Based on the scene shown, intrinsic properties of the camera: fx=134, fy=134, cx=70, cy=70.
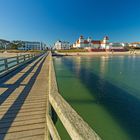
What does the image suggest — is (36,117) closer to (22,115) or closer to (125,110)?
(22,115)

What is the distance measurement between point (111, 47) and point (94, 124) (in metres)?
109

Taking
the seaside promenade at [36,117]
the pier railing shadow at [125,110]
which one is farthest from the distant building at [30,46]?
the seaside promenade at [36,117]

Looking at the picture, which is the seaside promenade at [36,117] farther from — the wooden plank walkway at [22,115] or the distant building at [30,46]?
the distant building at [30,46]

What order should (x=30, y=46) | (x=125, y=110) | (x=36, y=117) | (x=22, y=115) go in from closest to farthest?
1. (x=36, y=117)
2. (x=22, y=115)
3. (x=125, y=110)
4. (x=30, y=46)

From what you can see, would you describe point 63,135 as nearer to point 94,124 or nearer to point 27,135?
point 94,124

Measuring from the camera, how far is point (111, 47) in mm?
107500

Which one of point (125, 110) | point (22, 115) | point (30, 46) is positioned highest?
point (30, 46)

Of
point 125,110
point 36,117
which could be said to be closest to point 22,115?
point 36,117

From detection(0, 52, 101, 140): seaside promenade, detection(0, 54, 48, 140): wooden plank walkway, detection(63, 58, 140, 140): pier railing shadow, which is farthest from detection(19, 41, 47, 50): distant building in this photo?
detection(0, 52, 101, 140): seaside promenade

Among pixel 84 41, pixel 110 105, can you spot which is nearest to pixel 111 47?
pixel 84 41

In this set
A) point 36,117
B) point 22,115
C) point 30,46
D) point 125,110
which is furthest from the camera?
point 30,46

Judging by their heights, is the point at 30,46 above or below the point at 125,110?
above

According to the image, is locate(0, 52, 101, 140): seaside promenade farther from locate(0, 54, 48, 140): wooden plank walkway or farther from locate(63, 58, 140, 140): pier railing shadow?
locate(63, 58, 140, 140): pier railing shadow

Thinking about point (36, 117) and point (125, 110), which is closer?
point (36, 117)
